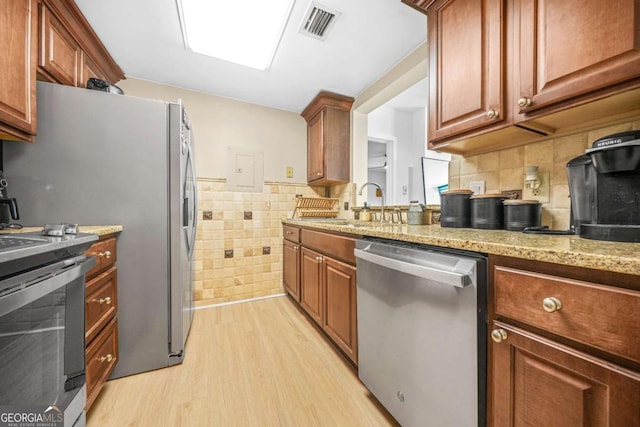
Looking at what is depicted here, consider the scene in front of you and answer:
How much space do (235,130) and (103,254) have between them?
1870mm

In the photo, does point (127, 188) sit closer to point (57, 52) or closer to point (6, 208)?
point (6, 208)

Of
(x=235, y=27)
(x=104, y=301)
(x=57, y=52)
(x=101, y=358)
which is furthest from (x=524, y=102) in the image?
(x=57, y=52)

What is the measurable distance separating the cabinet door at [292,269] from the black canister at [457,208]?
1307 mm

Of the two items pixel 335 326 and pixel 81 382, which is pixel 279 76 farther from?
pixel 81 382

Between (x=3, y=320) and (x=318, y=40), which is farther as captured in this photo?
(x=318, y=40)

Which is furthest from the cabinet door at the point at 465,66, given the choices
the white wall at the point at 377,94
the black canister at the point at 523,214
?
the black canister at the point at 523,214

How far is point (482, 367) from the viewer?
0.71m

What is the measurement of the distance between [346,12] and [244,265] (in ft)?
7.83

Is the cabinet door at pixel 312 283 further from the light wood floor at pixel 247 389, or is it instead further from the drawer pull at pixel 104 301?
the drawer pull at pixel 104 301

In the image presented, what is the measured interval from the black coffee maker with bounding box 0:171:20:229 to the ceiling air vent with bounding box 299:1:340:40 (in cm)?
183

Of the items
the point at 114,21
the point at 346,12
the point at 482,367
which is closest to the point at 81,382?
the point at 482,367

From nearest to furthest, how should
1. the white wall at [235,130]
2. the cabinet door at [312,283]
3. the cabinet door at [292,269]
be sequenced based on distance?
the cabinet door at [312,283] < the cabinet door at [292,269] < the white wall at [235,130]

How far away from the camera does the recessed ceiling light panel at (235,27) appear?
4.85 feet

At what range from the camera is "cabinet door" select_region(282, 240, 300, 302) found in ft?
7.45
